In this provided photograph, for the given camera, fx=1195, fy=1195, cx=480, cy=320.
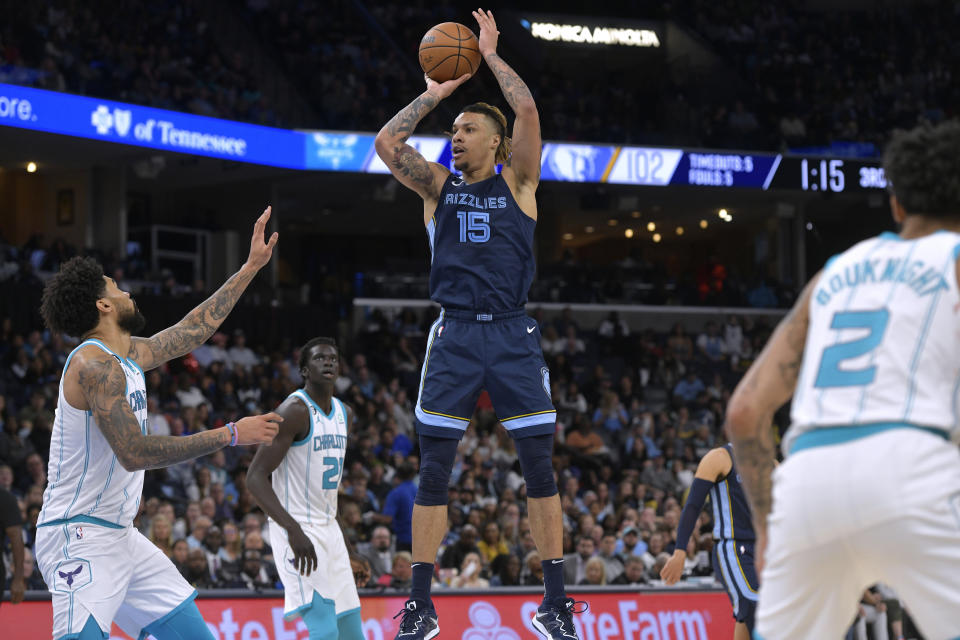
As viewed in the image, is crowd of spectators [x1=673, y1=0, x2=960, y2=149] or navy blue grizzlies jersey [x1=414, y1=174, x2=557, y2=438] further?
crowd of spectators [x1=673, y1=0, x2=960, y2=149]

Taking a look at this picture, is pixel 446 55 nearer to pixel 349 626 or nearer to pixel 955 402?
pixel 349 626

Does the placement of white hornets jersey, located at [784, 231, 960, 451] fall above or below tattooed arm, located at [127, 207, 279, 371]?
below

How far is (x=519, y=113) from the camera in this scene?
230 inches

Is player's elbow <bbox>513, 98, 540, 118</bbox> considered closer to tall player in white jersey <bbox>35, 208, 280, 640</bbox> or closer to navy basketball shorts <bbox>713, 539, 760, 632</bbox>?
tall player in white jersey <bbox>35, 208, 280, 640</bbox>

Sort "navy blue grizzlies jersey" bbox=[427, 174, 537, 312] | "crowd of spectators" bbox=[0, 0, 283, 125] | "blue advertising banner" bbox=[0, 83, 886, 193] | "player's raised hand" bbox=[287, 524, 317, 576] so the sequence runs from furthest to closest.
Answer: "crowd of spectators" bbox=[0, 0, 283, 125], "blue advertising banner" bbox=[0, 83, 886, 193], "player's raised hand" bbox=[287, 524, 317, 576], "navy blue grizzlies jersey" bbox=[427, 174, 537, 312]

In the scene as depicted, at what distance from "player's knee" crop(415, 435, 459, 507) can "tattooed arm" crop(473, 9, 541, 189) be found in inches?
53.6

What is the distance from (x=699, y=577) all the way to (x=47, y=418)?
25.2 ft

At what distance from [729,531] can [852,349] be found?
13.7 feet

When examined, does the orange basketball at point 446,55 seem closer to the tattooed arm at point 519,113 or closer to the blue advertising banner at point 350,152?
the tattooed arm at point 519,113

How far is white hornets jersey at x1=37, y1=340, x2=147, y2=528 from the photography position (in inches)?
202

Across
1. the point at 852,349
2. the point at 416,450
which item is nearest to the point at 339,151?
the point at 416,450

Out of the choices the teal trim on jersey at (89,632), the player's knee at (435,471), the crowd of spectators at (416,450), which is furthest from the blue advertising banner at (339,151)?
the teal trim on jersey at (89,632)

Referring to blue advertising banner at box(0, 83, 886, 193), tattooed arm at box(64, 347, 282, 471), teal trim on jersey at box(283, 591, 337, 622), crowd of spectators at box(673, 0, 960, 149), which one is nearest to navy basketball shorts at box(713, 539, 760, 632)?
teal trim on jersey at box(283, 591, 337, 622)

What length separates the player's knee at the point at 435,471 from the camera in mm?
5750
